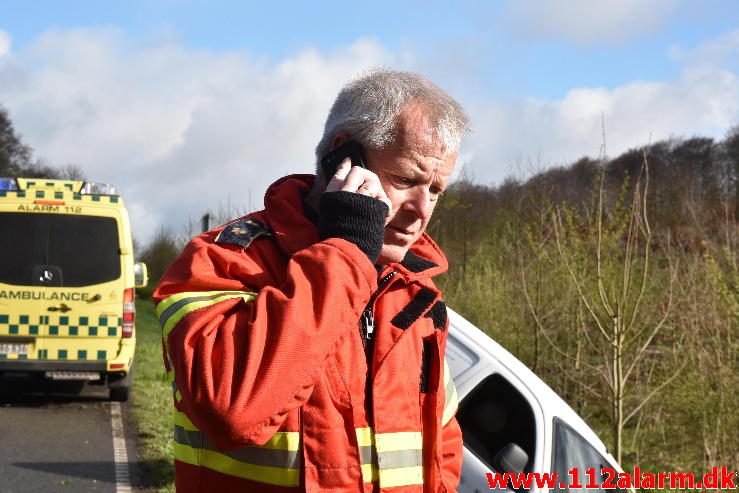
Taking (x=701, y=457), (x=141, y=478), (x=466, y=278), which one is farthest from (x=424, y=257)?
(x=466, y=278)

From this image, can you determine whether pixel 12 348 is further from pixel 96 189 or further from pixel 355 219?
pixel 355 219

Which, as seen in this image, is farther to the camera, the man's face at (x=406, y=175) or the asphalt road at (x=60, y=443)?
the asphalt road at (x=60, y=443)

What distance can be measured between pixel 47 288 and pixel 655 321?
20.8 ft

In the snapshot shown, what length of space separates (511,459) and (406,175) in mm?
2643

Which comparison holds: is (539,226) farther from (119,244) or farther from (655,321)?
(119,244)

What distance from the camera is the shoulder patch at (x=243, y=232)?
72.8 inches

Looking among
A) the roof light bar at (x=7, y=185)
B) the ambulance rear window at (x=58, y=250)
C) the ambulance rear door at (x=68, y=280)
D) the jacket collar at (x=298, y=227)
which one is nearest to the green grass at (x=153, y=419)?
the ambulance rear door at (x=68, y=280)

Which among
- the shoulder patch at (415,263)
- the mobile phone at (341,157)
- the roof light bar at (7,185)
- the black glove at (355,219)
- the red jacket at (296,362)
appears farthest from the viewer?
the roof light bar at (7,185)

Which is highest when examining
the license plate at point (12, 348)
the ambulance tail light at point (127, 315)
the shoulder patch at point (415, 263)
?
the shoulder patch at point (415, 263)

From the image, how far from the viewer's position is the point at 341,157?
193 centimetres

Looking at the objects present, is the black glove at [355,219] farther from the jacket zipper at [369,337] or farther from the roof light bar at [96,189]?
the roof light bar at [96,189]

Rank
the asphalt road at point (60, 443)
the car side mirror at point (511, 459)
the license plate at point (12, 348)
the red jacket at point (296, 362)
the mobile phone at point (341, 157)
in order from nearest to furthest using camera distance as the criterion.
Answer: the red jacket at point (296, 362) → the mobile phone at point (341, 157) → the car side mirror at point (511, 459) → the asphalt road at point (60, 443) → the license plate at point (12, 348)

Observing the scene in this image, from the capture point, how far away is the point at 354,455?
178 cm

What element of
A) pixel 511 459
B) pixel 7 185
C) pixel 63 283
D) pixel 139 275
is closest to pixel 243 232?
pixel 511 459
